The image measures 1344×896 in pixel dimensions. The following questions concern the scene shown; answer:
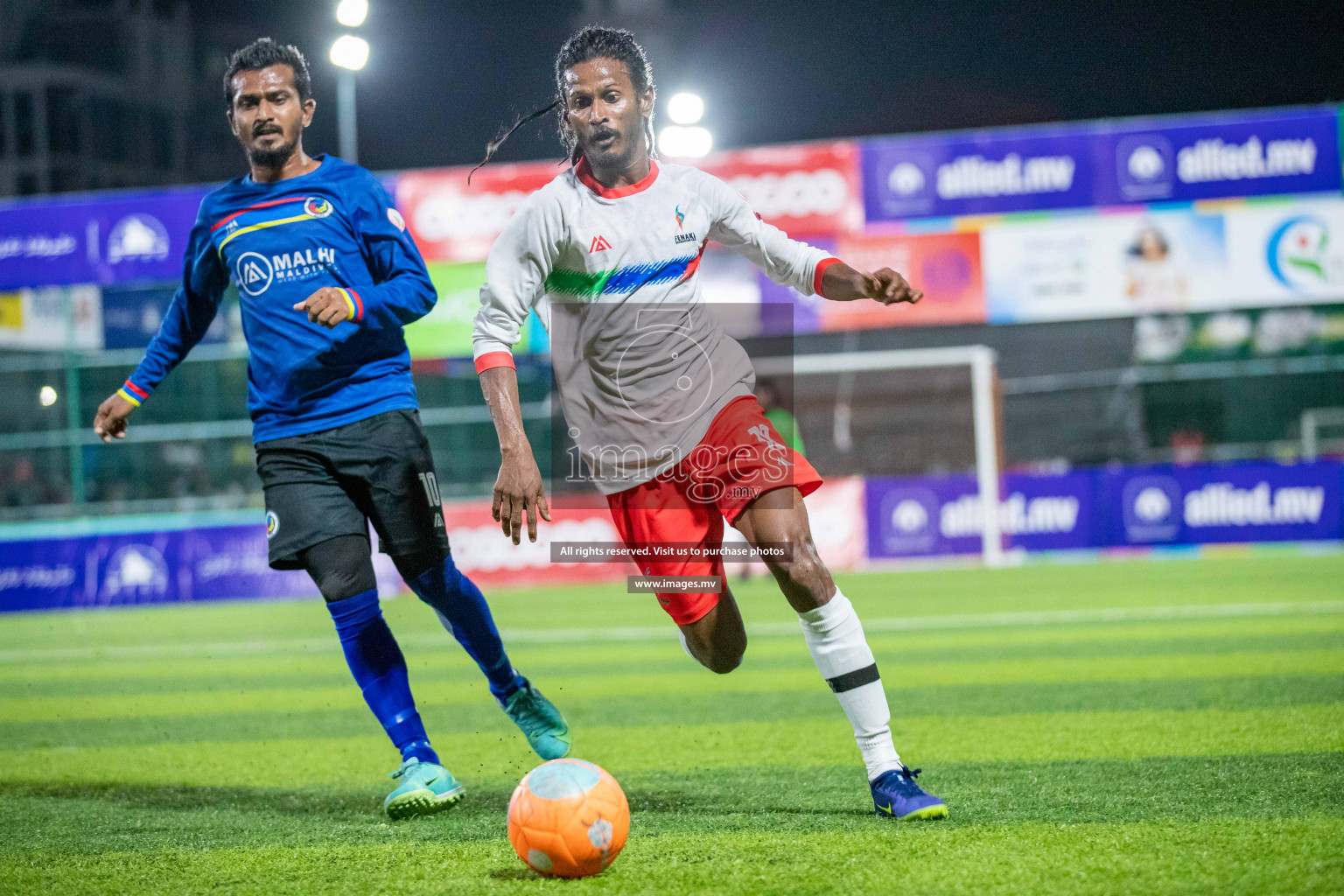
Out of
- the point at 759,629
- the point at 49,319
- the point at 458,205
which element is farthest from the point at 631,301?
the point at 49,319

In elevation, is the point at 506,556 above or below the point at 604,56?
below

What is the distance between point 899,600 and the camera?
39.3ft

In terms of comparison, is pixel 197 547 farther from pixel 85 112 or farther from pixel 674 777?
pixel 85 112

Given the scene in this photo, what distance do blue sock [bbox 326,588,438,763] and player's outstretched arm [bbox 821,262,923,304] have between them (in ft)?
5.84

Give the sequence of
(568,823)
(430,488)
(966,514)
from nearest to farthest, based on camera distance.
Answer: (568,823) → (430,488) → (966,514)

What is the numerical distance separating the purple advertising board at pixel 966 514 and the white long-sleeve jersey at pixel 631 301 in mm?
13191

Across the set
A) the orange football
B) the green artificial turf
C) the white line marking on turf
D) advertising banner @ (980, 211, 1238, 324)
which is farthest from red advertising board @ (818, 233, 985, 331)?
→ the orange football

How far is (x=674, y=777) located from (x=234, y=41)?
7004cm

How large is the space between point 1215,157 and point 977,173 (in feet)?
10.0

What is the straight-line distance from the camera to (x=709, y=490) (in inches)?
144

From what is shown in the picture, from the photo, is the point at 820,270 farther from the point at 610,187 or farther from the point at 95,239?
the point at 95,239

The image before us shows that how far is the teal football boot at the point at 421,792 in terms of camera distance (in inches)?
150

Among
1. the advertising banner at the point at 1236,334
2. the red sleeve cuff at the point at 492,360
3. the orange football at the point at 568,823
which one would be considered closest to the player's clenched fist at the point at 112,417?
the red sleeve cuff at the point at 492,360

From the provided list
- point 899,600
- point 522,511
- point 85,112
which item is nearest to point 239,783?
point 522,511
